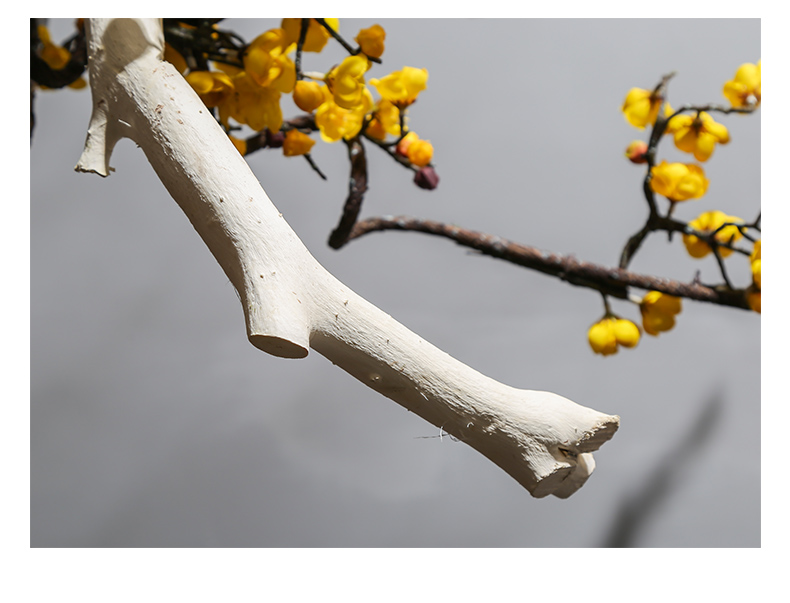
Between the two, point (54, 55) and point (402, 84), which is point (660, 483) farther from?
point (54, 55)

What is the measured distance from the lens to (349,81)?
35cm

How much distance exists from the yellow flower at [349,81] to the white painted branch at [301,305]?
0.09 meters

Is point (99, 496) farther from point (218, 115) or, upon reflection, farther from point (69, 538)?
point (218, 115)

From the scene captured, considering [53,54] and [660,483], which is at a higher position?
[53,54]

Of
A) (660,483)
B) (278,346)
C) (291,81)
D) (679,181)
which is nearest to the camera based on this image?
(278,346)

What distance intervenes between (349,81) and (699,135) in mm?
269

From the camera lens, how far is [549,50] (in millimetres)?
696

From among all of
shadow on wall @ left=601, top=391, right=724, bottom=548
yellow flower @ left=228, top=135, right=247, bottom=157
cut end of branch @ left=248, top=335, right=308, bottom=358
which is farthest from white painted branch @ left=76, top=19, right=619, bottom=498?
shadow on wall @ left=601, top=391, right=724, bottom=548

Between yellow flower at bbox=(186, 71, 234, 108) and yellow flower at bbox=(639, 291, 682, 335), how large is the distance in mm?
369

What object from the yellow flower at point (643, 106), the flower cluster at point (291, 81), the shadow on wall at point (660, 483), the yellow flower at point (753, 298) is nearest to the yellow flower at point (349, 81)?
the flower cluster at point (291, 81)

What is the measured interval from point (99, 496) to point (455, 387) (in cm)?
57

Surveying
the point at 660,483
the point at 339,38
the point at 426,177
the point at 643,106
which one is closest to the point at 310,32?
the point at 339,38

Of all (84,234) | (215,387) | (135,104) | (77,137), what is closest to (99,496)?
(215,387)

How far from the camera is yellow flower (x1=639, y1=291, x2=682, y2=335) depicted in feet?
1.63
